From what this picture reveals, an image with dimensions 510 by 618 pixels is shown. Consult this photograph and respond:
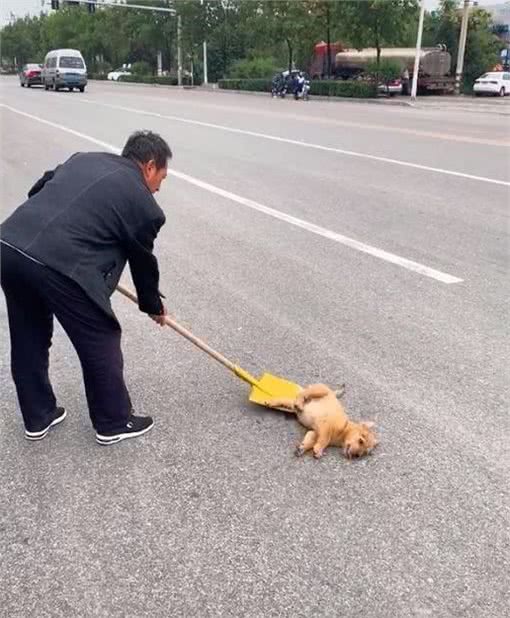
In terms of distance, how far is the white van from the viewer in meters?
38.0

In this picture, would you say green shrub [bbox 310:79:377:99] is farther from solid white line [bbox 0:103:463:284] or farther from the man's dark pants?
the man's dark pants

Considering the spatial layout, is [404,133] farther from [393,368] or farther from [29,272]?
[29,272]

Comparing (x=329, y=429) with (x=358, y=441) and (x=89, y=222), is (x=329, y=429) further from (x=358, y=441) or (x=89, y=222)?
(x=89, y=222)

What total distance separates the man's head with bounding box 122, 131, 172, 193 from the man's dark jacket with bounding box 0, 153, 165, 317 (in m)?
0.05

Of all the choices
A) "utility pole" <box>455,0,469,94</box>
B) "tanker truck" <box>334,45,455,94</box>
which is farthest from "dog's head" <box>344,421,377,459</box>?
"tanker truck" <box>334,45,455,94</box>

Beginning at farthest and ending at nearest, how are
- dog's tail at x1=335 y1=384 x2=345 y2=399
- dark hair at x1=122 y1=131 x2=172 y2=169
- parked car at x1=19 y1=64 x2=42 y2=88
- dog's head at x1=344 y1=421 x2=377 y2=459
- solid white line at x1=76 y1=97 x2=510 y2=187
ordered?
1. parked car at x1=19 y1=64 x2=42 y2=88
2. solid white line at x1=76 y1=97 x2=510 y2=187
3. dog's tail at x1=335 y1=384 x2=345 y2=399
4. dog's head at x1=344 y1=421 x2=377 y2=459
5. dark hair at x1=122 y1=131 x2=172 y2=169

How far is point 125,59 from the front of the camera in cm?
7794

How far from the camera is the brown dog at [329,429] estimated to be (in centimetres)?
312

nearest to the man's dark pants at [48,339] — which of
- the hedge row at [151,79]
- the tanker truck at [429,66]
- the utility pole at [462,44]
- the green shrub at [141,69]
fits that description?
the utility pole at [462,44]

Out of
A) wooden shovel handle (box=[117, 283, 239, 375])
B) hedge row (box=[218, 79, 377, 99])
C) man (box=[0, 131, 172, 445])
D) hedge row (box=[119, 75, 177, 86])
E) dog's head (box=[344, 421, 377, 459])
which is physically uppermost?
man (box=[0, 131, 172, 445])

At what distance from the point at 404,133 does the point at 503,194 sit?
25.6ft

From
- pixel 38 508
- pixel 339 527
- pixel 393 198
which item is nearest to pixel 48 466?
pixel 38 508

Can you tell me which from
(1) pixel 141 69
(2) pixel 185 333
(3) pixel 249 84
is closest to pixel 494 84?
(3) pixel 249 84

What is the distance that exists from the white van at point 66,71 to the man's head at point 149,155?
38084 millimetres
